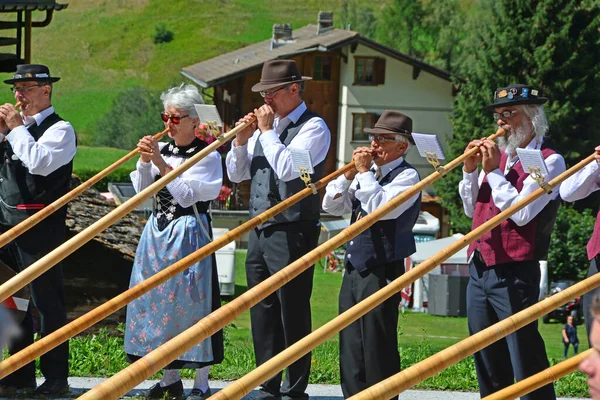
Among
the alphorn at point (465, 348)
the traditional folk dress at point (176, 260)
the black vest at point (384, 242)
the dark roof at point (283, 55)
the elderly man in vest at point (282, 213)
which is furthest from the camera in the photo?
the dark roof at point (283, 55)

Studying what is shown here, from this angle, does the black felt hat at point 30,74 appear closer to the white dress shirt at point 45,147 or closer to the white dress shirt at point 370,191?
the white dress shirt at point 45,147

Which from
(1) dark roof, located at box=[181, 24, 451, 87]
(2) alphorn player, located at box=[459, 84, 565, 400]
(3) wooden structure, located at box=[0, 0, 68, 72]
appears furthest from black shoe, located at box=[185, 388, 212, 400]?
(1) dark roof, located at box=[181, 24, 451, 87]

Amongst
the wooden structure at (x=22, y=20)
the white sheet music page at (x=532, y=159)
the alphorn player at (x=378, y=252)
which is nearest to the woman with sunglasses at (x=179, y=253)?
the alphorn player at (x=378, y=252)

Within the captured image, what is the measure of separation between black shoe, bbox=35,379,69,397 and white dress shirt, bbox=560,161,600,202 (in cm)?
312

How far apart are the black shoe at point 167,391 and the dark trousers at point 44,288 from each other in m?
0.54

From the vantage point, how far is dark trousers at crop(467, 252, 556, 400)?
5.51 m

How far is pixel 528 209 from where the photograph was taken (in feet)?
17.5

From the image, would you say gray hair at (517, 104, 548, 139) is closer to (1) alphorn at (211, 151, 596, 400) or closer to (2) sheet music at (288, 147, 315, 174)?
(1) alphorn at (211, 151, 596, 400)

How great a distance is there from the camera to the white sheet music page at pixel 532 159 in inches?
201

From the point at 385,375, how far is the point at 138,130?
59.5 m

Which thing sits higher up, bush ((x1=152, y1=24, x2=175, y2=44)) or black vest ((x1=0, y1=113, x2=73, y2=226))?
black vest ((x1=0, y1=113, x2=73, y2=226))

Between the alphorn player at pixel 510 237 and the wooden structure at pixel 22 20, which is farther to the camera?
the wooden structure at pixel 22 20

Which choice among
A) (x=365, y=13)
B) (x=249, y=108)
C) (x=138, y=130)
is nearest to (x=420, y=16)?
(x=365, y=13)

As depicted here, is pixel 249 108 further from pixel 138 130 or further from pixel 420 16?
pixel 420 16
